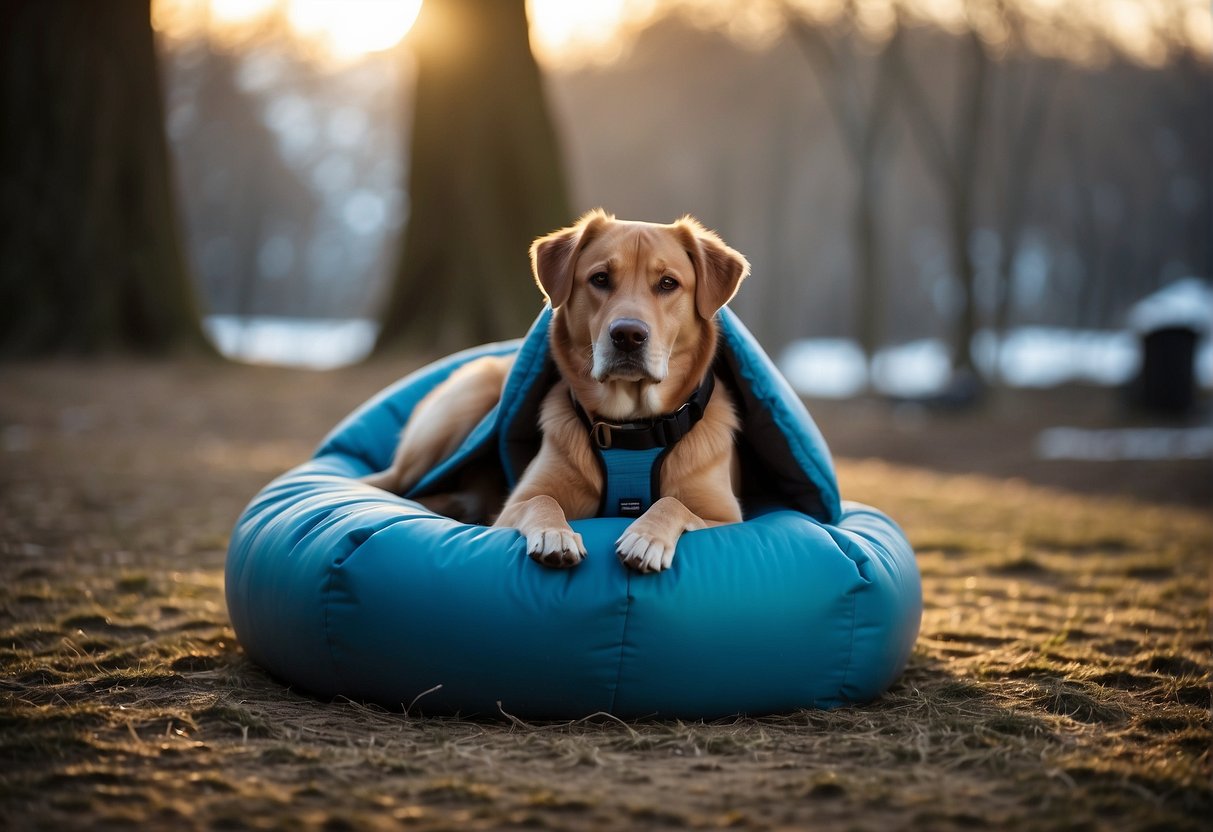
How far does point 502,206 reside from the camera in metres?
12.8

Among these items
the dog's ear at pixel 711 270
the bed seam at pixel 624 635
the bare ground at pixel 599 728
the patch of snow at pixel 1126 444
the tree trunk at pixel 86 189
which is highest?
the tree trunk at pixel 86 189

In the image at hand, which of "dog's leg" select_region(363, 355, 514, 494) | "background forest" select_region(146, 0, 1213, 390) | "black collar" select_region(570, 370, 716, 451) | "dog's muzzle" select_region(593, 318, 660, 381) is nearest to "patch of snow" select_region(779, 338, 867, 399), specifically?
"background forest" select_region(146, 0, 1213, 390)

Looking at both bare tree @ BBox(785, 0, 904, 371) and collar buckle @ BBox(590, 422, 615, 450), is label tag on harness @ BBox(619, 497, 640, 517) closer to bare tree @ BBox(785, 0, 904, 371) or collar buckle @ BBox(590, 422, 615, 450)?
collar buckle @ BBox(590, 422, 615, 450)

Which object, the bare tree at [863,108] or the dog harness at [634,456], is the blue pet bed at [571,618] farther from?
the bare tree at [863,108]

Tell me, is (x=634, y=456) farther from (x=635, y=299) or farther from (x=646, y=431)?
(x=635, y=299)

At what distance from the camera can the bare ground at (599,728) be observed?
2629 mm

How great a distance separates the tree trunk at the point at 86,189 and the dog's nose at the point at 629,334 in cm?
1151

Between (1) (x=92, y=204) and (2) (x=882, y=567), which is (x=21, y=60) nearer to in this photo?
(1) (x=92, y=204)

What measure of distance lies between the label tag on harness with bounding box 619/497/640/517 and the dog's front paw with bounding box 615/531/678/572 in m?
0.65

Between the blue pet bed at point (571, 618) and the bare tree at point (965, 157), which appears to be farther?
the bare tree at point (965, 157)

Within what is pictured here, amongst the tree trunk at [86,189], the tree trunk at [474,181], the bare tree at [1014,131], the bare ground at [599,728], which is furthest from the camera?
the bare tree at [1014,131]

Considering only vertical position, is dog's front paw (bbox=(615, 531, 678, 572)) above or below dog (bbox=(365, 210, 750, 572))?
below

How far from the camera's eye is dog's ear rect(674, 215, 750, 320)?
437 cm

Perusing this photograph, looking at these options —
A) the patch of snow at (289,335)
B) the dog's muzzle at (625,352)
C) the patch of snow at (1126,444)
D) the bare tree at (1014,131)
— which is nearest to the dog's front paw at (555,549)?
the dog's muzzle at (625,352)
